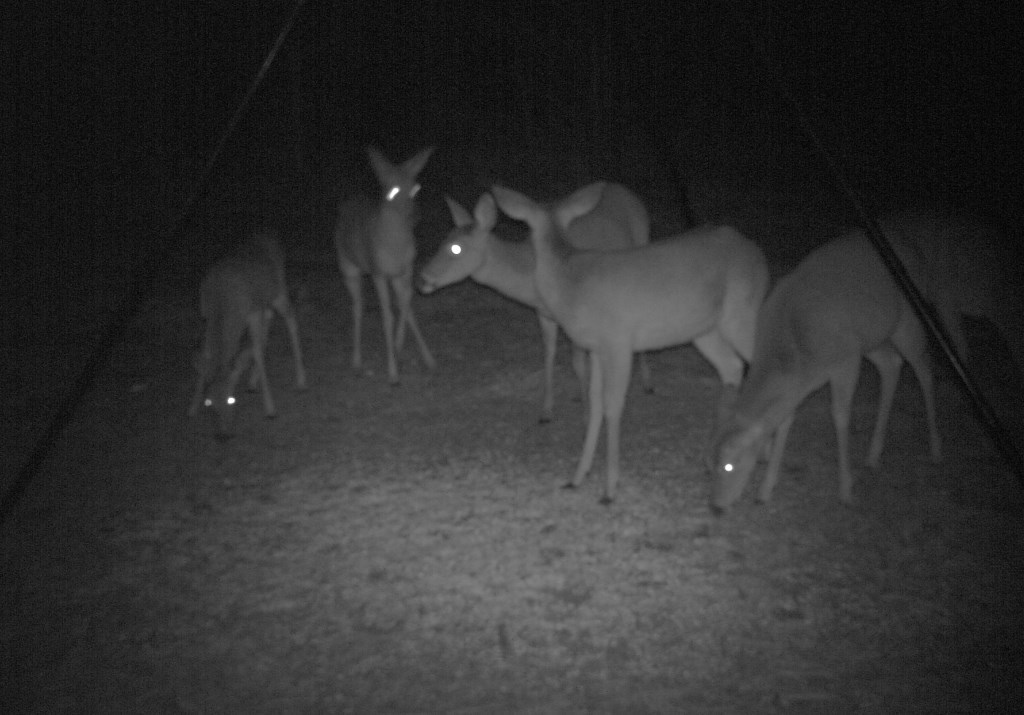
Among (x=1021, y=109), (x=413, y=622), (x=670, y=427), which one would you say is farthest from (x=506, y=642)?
(x=1021, y=109)

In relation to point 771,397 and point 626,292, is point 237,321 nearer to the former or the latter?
point 626,292

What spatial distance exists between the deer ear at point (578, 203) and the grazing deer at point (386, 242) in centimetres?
226

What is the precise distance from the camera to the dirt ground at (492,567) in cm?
502

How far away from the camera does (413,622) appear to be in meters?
5.59

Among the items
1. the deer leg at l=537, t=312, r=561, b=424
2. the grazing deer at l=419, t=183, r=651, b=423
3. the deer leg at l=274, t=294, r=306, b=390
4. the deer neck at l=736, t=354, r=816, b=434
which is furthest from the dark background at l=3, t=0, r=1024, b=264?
the deer neck at l=736, t=354, r=816, b=434

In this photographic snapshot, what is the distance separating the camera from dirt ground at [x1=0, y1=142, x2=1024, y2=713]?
5020 millimetres

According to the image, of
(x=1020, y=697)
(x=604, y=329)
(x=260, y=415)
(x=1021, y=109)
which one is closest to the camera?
(x=1020, y=697)

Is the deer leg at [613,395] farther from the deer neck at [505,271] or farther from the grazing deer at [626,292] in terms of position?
the deer neck at [505,271]

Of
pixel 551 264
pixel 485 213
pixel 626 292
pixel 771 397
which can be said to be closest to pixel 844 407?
pixel 771 397

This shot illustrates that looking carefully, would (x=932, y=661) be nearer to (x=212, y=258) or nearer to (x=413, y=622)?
(x=413, y=622)

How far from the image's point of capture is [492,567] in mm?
6145

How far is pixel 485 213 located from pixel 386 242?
196 cm

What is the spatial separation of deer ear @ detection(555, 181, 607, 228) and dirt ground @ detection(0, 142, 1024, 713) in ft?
6.20

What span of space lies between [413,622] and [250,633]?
900 mm
